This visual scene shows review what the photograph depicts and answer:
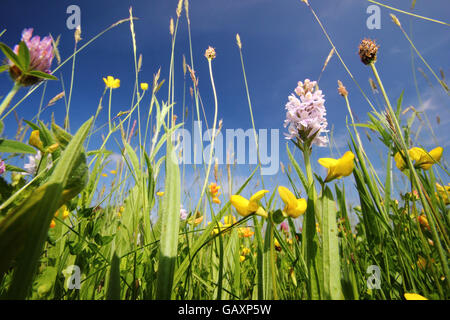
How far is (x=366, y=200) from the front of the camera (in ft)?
2.71

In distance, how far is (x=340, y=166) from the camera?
0.63 meters

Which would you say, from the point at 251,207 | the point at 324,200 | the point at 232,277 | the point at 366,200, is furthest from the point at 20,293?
the point at 366,200

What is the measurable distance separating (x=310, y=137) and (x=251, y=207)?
617 mm

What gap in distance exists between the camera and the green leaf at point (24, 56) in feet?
1.55

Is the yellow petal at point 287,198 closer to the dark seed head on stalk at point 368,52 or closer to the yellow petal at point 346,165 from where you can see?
the yellow petal at point 346,165

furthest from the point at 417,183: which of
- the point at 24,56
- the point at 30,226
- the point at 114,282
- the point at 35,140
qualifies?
the point at 35,140

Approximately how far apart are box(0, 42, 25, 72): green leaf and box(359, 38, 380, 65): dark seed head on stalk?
1.26m

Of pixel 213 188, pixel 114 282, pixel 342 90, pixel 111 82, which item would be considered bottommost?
pixel 114 282

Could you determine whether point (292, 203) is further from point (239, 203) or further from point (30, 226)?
point (30, 226)

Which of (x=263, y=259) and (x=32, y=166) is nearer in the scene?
(x=263, y=259)

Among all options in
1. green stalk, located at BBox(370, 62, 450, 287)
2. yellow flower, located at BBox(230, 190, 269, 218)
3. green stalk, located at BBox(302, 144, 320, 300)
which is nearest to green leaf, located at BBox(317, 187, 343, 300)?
green stalk, located at BBox(302, 144, 320, 300)

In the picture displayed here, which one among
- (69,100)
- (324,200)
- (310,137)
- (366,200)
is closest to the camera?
(324,200)

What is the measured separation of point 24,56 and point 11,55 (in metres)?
0.02
